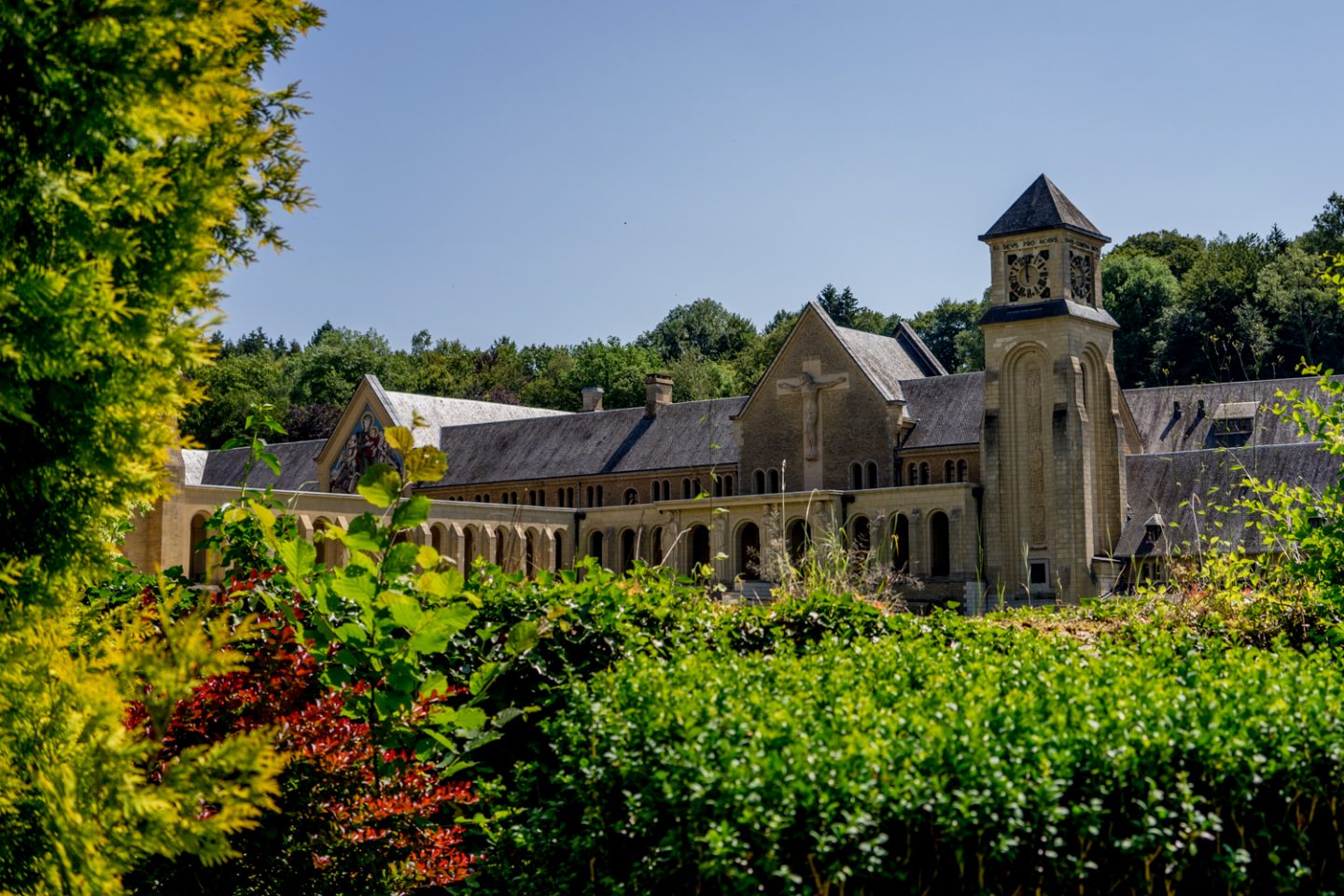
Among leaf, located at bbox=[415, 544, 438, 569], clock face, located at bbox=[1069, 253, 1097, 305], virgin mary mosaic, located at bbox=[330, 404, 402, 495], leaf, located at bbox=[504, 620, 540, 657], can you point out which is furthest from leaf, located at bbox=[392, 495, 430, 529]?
virgin mary mosaic, located at bbox=[330, 404, 402, 495]

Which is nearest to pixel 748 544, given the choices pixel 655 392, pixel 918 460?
pixel 918 460

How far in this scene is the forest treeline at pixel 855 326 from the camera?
227 feet

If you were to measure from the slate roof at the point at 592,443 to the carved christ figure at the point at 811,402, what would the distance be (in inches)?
138

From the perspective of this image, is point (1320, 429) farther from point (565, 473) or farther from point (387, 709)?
point (565, 473)

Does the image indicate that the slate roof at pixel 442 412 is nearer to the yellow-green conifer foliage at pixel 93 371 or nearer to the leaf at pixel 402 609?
the leaf at pixel 402 609

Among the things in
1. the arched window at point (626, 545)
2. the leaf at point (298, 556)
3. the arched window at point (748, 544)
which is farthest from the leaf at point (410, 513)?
the arched window at point (626, 545)

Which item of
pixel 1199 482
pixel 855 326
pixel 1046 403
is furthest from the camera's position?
pixel 855 326

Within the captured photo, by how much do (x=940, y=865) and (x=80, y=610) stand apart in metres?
3.35

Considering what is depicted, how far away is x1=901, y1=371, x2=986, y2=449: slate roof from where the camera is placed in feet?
→ 161

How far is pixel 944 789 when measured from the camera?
4.81 meters

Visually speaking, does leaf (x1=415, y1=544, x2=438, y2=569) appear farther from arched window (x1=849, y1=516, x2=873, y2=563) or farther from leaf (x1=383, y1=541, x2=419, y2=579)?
arched window (x1=849, y1=516, x2=873, y2=563)

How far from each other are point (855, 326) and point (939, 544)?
193 feet

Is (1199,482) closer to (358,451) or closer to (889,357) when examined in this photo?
(889,357)

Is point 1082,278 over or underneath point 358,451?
over
